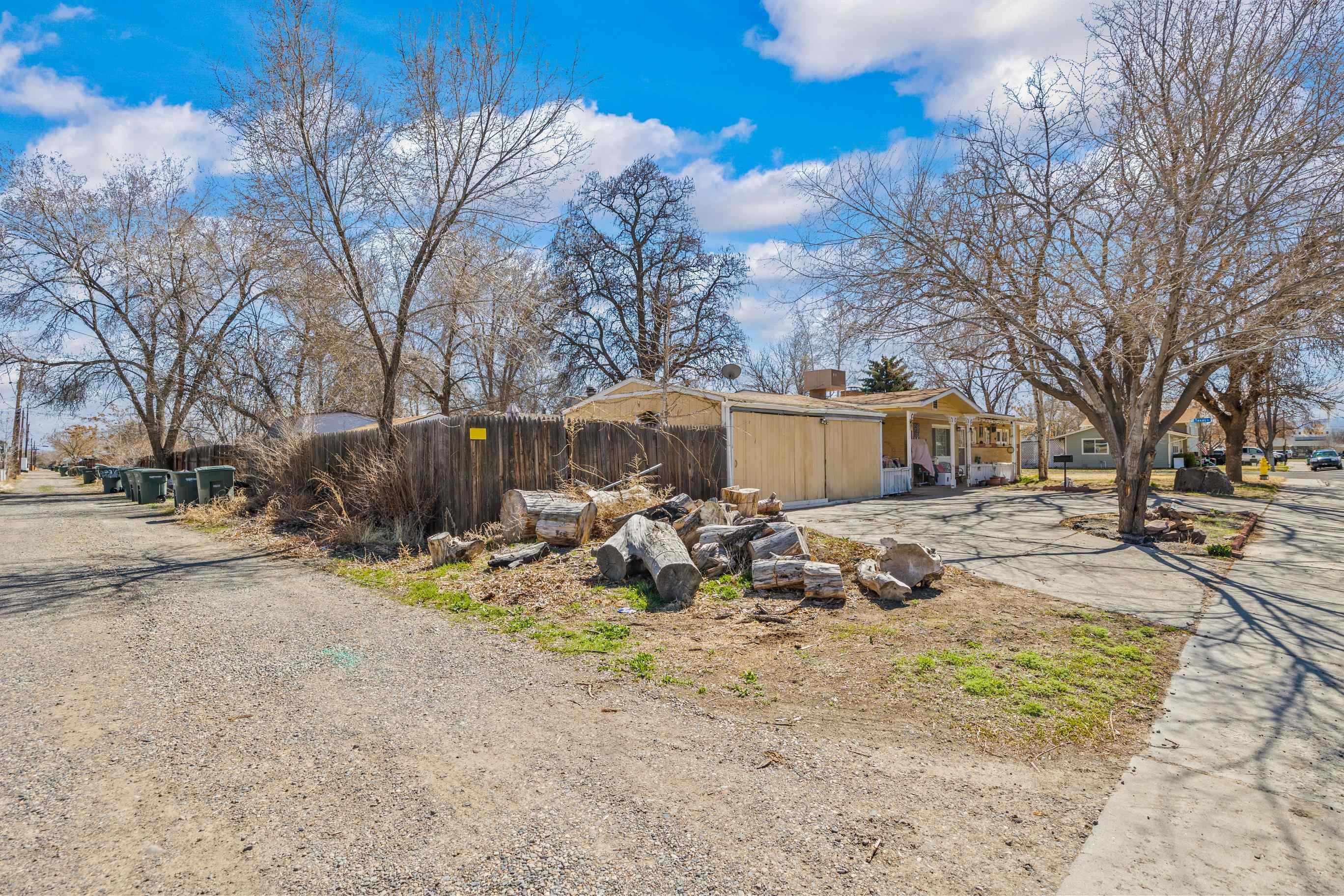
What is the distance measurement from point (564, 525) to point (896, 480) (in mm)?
12817

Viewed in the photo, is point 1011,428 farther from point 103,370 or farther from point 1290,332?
point 103,370

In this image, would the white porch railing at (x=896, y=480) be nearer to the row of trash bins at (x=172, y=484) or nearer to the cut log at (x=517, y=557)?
the cut log at (x=517, y=557)

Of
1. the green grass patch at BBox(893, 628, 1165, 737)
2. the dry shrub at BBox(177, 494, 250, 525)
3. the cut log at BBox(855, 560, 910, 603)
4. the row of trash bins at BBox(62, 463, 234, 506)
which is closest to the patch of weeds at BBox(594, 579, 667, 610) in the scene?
the cut log at BBox(855, 560, 910, 603)

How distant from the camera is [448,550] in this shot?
27.4 feet

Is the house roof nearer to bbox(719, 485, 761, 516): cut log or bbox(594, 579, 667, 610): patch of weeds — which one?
bbox(719, 485, 761, 516): cut log

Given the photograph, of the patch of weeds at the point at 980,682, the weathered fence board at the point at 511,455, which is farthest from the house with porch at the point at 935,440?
the patch of weeds at the point at 980,682

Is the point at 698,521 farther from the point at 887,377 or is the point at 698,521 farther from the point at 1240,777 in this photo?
the point at 887,377

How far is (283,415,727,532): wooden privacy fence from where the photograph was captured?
9836mm

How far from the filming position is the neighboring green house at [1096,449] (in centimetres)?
4050

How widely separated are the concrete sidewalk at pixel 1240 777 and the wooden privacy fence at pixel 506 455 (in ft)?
26.8

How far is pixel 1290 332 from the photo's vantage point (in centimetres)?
825

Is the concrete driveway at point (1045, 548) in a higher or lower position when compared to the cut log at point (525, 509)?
lower

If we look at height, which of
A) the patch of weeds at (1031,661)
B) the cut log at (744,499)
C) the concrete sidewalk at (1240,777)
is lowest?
the concrete sidewalk at (1240,777)

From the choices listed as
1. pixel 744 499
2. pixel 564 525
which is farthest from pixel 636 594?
pixel 744 499
